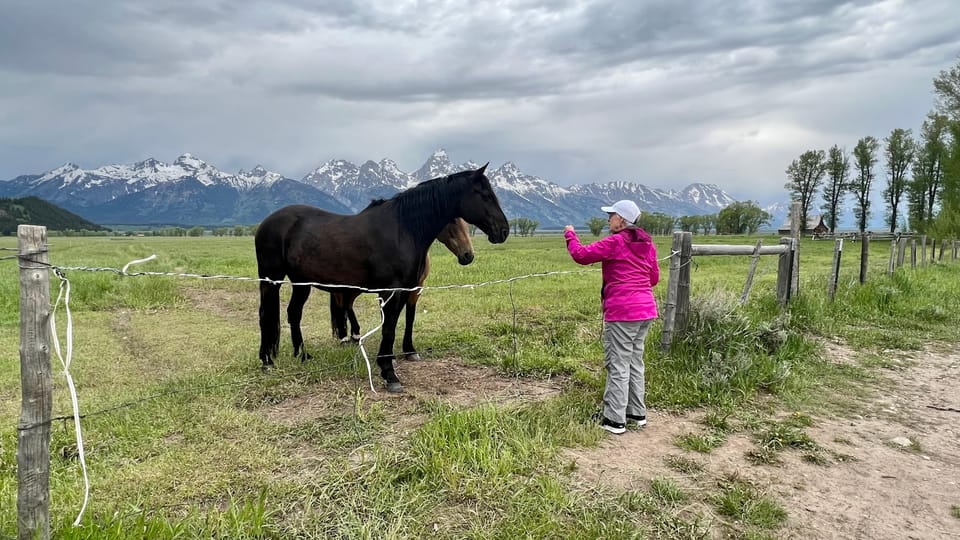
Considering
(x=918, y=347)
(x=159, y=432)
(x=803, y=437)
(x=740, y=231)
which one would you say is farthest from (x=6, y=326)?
(x=740, y=231)

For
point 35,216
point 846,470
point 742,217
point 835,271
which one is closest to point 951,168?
point 835,271

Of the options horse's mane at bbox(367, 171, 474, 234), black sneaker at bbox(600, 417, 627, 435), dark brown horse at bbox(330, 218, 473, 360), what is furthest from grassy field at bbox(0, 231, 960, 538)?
horse's mane at bbox(367, 171, 474, 234)

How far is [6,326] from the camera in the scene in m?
9.30

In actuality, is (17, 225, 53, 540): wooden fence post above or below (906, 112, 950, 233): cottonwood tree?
below

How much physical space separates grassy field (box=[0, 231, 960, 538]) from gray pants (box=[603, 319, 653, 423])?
0.26 metres

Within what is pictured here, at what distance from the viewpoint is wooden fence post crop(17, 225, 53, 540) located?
7.89 ft

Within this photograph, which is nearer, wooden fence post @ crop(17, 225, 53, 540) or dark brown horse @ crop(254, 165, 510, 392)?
wooden fence post @ crop(17, 225, 53, 540)

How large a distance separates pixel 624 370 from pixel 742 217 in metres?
101

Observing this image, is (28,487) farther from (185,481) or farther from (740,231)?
(740,231)

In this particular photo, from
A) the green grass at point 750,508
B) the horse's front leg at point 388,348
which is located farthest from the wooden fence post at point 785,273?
the horse's front leg at point 388,348

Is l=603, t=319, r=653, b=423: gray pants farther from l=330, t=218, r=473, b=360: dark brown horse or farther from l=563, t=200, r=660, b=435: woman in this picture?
l=330, t=218, r=473, b=360: dark brown horse

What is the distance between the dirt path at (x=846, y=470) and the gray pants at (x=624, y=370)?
8.6 inches

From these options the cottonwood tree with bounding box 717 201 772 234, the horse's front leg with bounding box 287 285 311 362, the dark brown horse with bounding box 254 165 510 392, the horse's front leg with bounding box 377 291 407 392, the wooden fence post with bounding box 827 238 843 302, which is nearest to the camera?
the horse's front leg with bounding box 377 291 407 392

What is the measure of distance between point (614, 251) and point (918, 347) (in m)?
5.79
